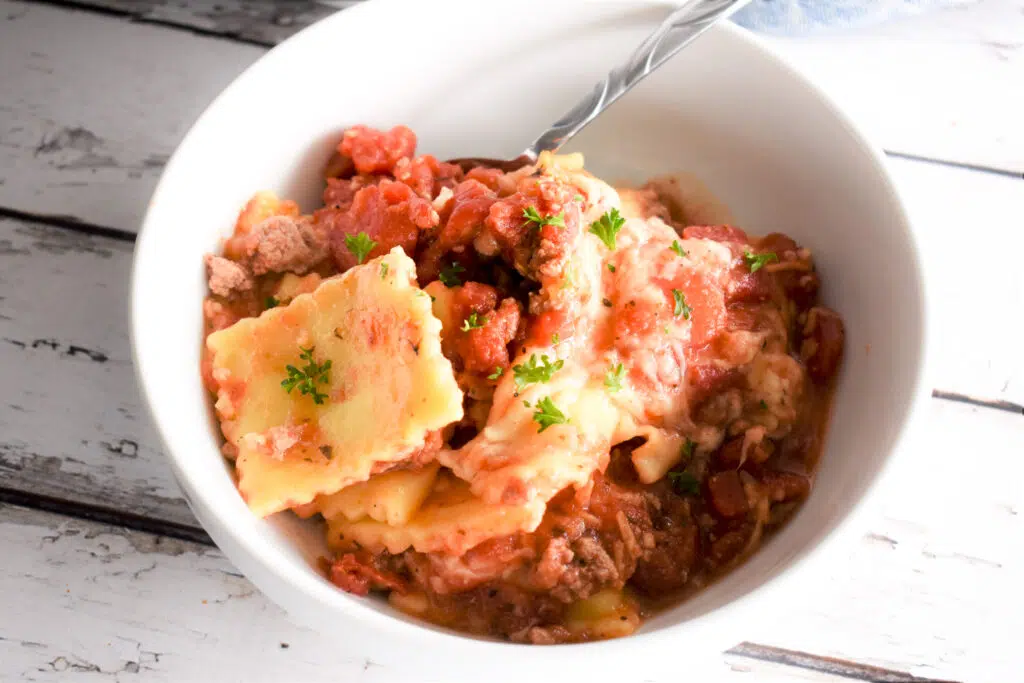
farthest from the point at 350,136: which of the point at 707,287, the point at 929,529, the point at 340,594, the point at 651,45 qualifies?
the point at 929,529

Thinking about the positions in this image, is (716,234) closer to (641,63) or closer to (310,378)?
(641,63)

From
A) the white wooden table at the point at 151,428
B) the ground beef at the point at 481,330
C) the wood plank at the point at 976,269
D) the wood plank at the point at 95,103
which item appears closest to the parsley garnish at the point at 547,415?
the ground beef at the point at 481,330

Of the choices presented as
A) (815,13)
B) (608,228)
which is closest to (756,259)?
(608,228)

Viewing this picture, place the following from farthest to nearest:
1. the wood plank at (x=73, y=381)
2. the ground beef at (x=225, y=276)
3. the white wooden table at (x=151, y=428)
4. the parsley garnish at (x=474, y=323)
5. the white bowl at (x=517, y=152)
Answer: the wood plank at (x=73, y=381), the white wooden table at (x=151, y=428), the ground beef at (x=225, y=276), the parsley garnish at (x=474, y=323), the white bowl at (x=517, y=152)

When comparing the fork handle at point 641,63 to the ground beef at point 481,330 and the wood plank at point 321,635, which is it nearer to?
the ground beef at point 481,330

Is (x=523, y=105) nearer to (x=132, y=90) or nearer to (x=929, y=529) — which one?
(x=132, y=90)
